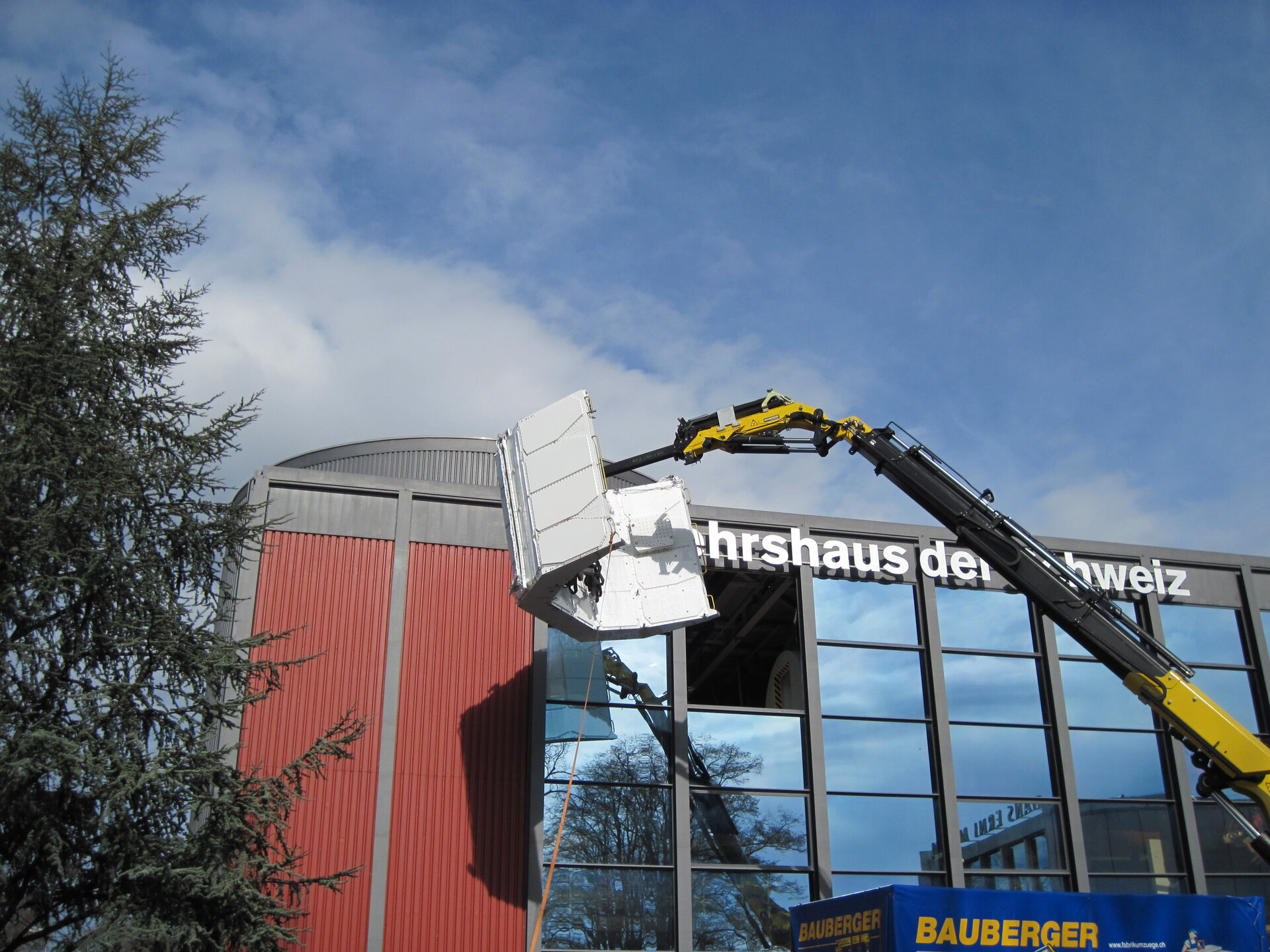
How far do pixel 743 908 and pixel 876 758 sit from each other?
3981 mm

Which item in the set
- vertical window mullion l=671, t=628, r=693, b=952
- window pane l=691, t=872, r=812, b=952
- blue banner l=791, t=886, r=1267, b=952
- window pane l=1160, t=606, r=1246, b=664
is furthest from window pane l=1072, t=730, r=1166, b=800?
blue banner l=791, t=886, r=1267, b=952

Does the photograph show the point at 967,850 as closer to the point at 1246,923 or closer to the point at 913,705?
the point at 913,705

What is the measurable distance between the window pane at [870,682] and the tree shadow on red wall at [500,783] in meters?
5.96

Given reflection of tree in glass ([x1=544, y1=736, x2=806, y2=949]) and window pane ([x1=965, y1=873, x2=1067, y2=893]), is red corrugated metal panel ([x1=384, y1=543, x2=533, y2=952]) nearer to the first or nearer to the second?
reflection of tree in glass ([x1=544, y1=736, x2=806, y2=949])

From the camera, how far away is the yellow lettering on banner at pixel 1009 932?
13.6 metres

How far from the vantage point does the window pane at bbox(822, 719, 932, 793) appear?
22.2 m

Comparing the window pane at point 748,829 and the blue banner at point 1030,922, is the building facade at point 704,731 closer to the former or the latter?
the window pane at point 748,829

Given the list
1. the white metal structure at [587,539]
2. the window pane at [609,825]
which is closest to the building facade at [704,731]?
the window pane at [609,825]

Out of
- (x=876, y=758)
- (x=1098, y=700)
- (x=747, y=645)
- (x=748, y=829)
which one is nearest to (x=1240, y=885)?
(x=1098, y=700)

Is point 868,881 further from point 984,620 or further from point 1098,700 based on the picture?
point 1098,700

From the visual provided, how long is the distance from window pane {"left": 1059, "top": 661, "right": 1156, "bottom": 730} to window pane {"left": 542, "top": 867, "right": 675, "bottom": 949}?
31.3 feet

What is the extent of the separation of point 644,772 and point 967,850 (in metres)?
6.45

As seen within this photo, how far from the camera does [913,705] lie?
2311cm

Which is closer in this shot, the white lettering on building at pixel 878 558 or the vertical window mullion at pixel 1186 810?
the white lettering on building at pixel 878 558
